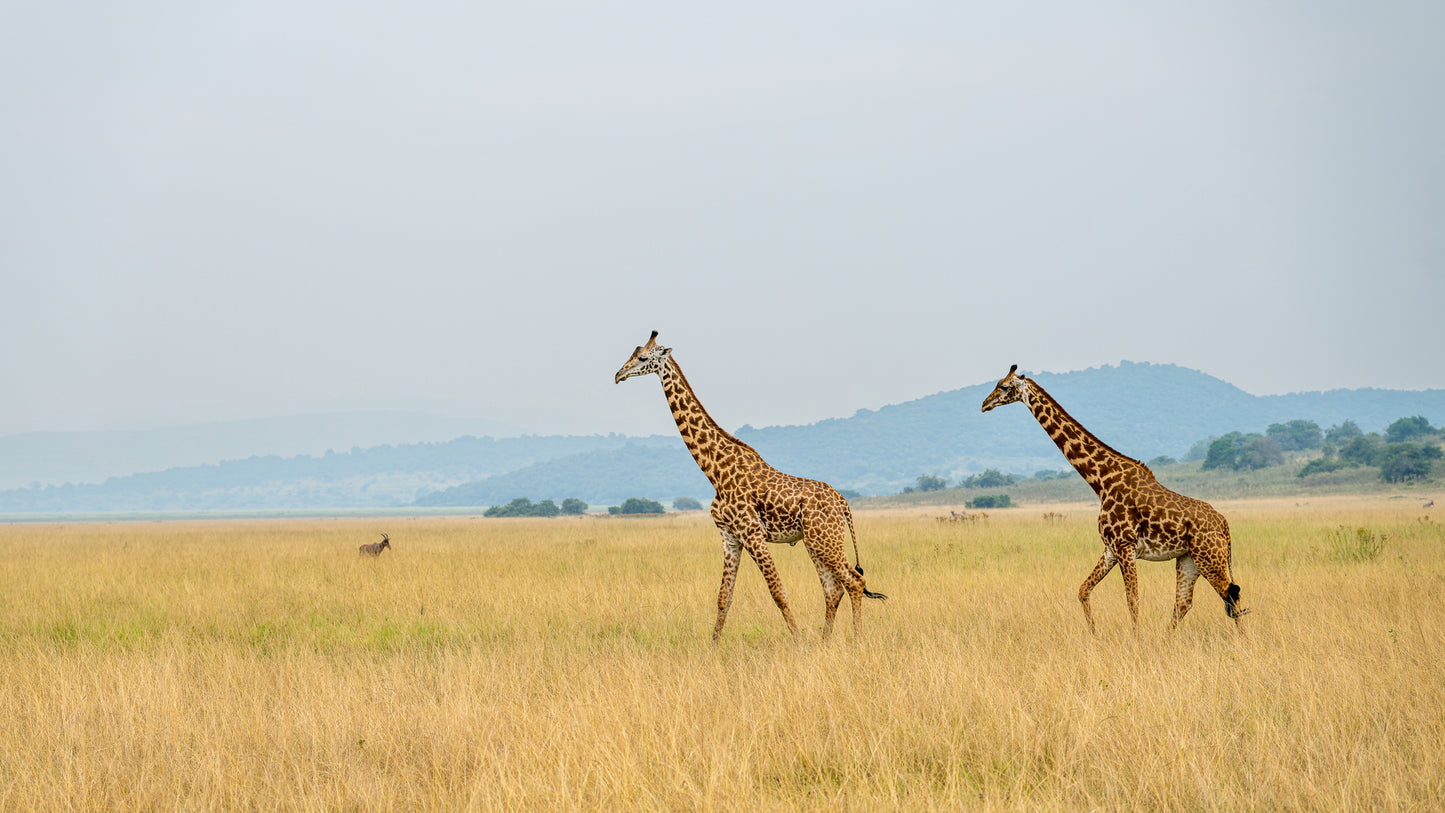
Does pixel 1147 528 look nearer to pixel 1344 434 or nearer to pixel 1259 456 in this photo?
pixel 1259 456

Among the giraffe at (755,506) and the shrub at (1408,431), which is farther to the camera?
the shrub at (1408,431)

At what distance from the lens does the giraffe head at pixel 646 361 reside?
29.1 ft

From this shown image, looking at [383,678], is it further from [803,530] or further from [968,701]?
[968,701]

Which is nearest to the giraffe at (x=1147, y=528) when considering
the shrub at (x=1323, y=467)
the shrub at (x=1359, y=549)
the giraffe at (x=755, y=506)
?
the giraffe at (x=755, y=506)

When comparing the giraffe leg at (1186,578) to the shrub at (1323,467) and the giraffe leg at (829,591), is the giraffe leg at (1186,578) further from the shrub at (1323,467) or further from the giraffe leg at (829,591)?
the shrub at (1323,467)

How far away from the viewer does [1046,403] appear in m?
9.50

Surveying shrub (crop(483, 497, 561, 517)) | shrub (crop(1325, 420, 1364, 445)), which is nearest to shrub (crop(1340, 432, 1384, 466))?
shrub (crop(1325, 420, 1364, 445))

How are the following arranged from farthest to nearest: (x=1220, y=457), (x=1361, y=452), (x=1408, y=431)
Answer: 1. (x=1408, y=431)
2. (x=1220, y=457)
3. (x=1361, y=452)

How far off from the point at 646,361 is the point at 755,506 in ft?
5.48

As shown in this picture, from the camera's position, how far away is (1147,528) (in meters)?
8.60

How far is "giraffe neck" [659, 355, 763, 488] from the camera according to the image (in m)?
9.09

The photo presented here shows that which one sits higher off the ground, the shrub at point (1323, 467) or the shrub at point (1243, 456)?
the shrub at point (1243, 456)

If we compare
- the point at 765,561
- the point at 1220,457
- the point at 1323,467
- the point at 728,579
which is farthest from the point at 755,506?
the point at 1220,457

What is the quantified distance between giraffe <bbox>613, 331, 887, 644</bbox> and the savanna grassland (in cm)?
61
